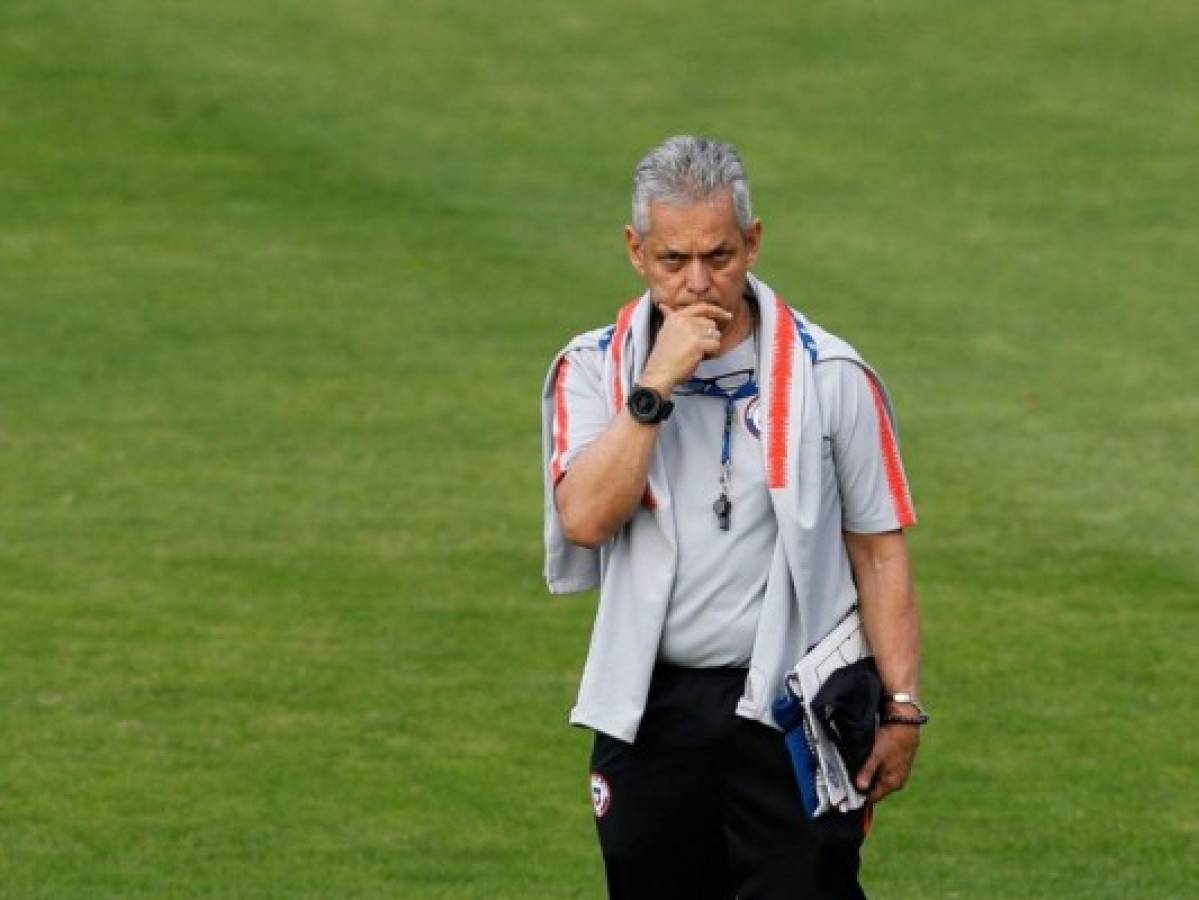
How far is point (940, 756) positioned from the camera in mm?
9672

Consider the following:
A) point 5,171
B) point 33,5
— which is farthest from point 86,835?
point 33,5

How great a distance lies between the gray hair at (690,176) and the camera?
5711mm

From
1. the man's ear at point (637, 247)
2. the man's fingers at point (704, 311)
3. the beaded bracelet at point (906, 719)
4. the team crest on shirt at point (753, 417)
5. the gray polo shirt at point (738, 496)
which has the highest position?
the man's ear at point (637, 247)

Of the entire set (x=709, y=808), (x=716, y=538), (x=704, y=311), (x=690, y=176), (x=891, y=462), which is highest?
(x=690, y=176)

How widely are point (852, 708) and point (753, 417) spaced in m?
0.57

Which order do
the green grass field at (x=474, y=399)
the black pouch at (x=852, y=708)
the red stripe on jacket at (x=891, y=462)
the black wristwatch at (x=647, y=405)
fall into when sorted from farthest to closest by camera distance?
the green grass field at (x=474, y=399) < the red stripe on jacket at (x=891, y=462) < the black pouch at (x=852, y=708) < the black wristwatch at (x=647, y=405)

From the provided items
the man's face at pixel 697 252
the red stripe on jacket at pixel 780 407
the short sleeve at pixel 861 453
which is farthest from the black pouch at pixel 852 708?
the man's face at pixel 697 252

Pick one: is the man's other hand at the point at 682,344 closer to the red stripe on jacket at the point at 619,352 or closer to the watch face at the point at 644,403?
the watch face at the point at 644,403

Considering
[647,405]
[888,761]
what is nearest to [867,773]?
[888,761]

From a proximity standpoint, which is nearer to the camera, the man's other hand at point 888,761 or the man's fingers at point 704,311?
the man's fingers at point 704,311

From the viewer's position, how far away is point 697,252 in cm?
572

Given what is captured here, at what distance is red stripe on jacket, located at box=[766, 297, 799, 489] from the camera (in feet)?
18.8

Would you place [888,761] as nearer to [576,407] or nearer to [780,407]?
[780,407]

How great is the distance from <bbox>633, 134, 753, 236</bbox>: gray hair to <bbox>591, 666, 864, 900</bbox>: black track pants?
88 centimetres
